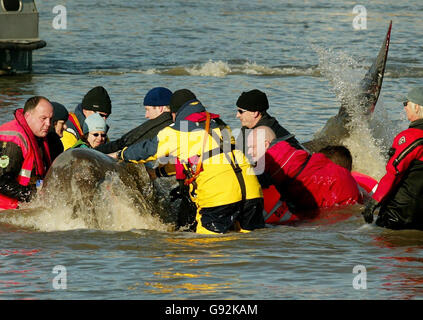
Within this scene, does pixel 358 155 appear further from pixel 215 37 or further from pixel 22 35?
pixel 215 37

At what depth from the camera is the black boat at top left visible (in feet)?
66.3

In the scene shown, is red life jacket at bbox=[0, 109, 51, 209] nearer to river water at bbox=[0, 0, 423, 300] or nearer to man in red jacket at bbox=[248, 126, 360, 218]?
river water at bbox=[0, 0, 423, 300]

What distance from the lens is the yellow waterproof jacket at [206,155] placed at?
8211 mm

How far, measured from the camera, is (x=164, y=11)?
34.9 m

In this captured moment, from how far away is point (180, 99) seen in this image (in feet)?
29.5

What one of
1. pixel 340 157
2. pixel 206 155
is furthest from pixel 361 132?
pixel 206 155

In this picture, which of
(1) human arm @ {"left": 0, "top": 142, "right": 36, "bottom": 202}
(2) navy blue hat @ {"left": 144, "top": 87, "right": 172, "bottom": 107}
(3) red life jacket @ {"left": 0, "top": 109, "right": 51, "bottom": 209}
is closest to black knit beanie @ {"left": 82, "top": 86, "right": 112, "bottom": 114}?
(2) navy blue hat @ {"left": 144, "top": 87, "right": 172, "bottom": 107}

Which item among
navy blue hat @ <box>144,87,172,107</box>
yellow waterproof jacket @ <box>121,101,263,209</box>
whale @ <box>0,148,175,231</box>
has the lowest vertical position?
whale @ <box>0,148,175,231</box>

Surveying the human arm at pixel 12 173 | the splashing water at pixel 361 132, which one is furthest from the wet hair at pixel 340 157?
the human arm at pixel 12 173

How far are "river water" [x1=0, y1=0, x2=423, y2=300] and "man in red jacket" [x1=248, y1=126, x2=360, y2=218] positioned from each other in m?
0.21

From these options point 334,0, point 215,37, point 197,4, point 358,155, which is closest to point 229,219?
point 358,155

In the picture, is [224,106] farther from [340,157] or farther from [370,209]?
[370,209]

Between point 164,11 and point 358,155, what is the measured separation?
22679 millimetres

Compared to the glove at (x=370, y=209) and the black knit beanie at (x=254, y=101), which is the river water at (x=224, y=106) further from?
the black knit beanie at (x=254, y=101)
